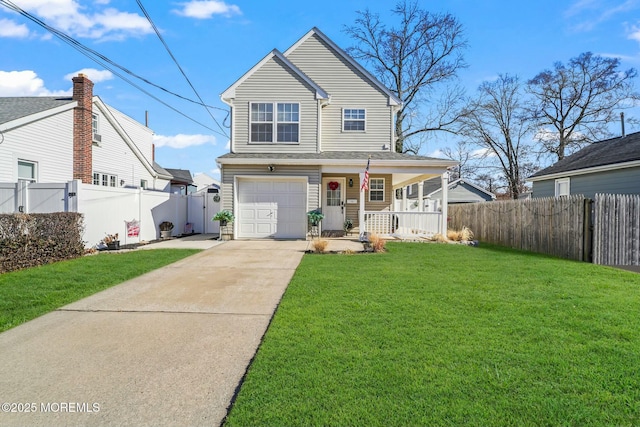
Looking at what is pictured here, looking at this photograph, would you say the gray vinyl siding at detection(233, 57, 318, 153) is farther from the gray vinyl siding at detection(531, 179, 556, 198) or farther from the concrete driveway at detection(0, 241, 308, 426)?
the gray vinyl siding at detection(531, 179, 556, 198)

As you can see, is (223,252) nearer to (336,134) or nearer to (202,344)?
(202,344)

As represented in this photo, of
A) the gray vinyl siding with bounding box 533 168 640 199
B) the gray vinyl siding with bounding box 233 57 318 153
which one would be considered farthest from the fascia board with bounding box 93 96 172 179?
the gray vinyl siding with bounding box 533 168 640 199


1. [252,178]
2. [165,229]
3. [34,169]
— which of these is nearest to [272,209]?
[252,178]

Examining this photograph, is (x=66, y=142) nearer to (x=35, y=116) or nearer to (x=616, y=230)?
(x=35, y=116)

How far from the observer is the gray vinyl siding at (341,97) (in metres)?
15.4

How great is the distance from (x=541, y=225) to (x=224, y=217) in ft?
34.6

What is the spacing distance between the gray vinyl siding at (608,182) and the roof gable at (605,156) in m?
0.42

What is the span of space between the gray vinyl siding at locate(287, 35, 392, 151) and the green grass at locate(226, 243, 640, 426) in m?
10.2

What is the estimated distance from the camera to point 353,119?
50.8 ft

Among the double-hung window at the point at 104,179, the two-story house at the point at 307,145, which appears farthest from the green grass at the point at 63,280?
the double-hung window at the point at 104,179

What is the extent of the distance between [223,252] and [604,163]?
15.5 meters

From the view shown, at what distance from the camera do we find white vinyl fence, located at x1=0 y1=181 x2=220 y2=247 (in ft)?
33.3

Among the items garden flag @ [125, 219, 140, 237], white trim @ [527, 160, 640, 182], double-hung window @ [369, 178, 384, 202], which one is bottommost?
garden flag @ [125, 219, 140, 237]

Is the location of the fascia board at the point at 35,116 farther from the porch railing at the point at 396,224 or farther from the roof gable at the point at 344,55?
the porch railing at the point at 396,224
